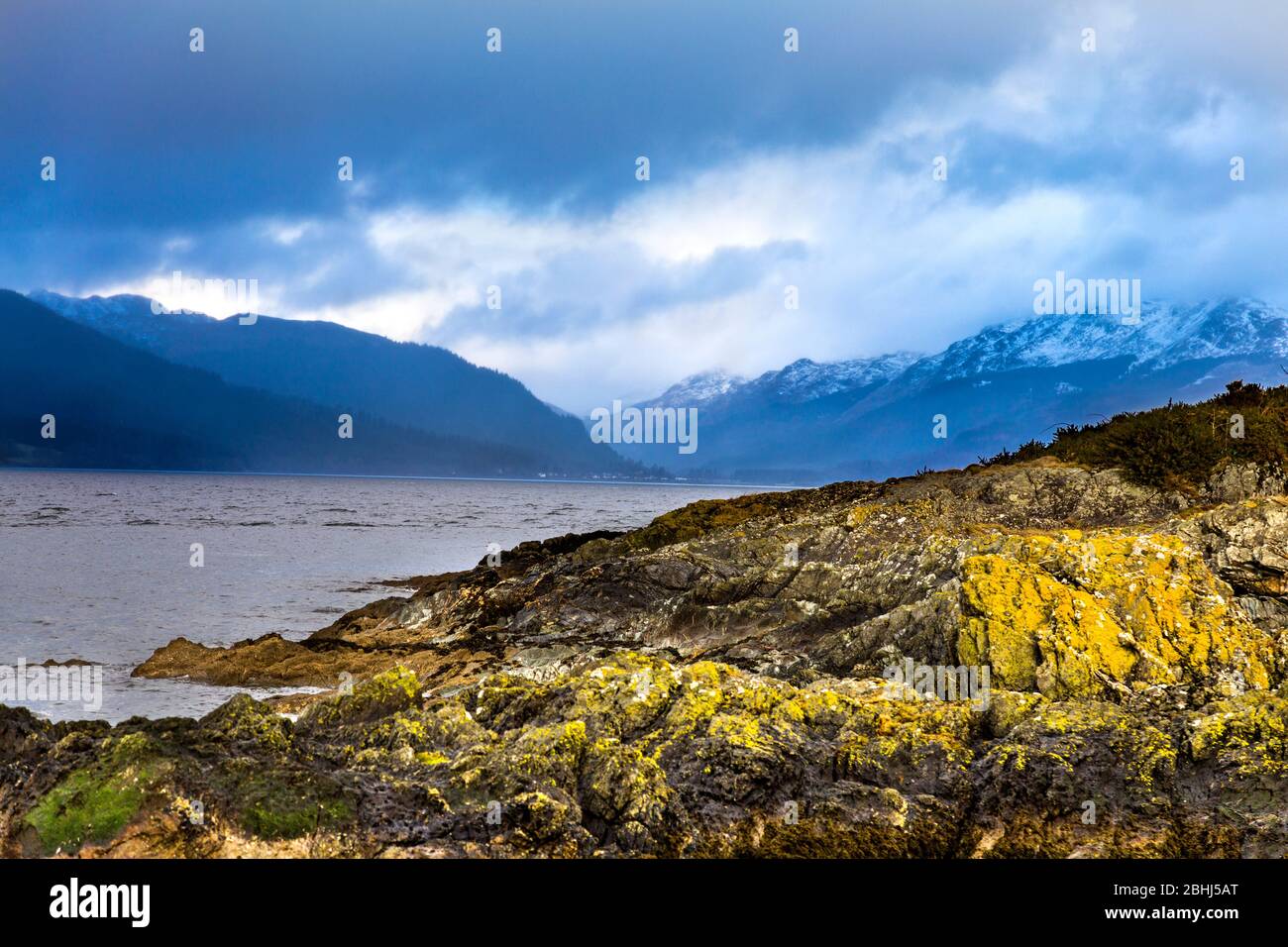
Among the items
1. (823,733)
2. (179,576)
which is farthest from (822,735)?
(179,576)

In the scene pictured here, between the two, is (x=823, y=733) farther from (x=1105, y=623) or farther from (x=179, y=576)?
(x=179, y=576)

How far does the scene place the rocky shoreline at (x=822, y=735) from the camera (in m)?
8.92

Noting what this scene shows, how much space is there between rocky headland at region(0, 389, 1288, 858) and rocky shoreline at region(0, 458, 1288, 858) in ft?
0.11

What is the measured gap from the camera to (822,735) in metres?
11.2

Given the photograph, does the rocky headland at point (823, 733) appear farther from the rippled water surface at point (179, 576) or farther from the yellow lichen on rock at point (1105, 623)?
the rippled water surface at point (179, 576)

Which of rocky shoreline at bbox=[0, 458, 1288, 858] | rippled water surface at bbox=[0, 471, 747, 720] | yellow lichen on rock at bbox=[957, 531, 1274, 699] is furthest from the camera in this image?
rippled water surface at bbox=[0, 471, 747, 720]

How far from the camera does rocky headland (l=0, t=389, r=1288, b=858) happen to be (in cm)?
894

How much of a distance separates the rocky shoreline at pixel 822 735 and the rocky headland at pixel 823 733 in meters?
0.03

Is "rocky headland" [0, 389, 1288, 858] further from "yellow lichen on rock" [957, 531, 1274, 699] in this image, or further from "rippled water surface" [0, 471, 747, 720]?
"rippled water surface" [0, 471, 747, 720]

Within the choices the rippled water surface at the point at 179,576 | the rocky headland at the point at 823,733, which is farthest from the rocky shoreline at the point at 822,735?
the rippled water surface at the point at 179,576

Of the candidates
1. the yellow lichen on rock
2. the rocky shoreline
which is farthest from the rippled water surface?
the yellow lichen on rock

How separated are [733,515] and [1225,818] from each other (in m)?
19.2

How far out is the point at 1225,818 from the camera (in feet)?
30.6

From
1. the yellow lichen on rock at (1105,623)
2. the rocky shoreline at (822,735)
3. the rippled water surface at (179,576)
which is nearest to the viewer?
the rocky shoreline at (822,735)
